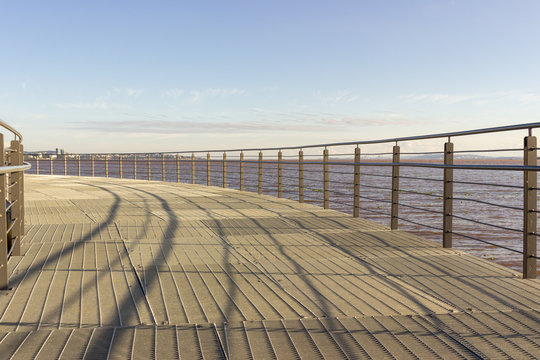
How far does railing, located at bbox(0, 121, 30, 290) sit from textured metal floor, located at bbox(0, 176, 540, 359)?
12 centimetres

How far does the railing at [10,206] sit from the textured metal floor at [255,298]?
12 cm

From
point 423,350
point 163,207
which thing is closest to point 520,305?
point 423,350

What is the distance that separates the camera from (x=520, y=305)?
9.55 ft

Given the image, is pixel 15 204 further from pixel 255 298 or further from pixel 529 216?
pixel 529 216

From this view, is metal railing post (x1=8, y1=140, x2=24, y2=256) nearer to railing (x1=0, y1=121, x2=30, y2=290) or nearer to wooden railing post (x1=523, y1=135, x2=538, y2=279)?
railing (x1=0, y1=121, x2=30, y2=290)

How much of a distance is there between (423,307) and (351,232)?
2.60 meters

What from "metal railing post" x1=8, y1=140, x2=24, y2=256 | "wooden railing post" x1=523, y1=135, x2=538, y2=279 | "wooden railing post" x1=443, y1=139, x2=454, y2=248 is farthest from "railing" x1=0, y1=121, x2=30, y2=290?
"wooden railing post" x1=443, y1=139, x2=454, y2=248

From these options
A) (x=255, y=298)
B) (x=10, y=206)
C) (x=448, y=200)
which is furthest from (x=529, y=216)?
(x=10, y=206)

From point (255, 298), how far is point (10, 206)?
1.98m

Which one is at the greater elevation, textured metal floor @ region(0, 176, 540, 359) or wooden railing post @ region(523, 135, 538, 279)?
wooden railing post @ region(523, 135, 538, 279)

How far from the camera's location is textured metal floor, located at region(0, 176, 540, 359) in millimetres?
2264

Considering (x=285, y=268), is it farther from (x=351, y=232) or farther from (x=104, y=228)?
(x=104, y=228)

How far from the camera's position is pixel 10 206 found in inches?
145

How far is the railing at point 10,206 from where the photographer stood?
3.10 meters
